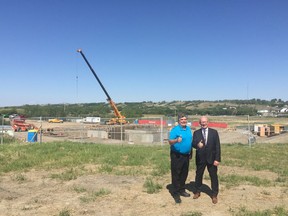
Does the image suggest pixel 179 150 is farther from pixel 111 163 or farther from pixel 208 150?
pixel 111 163

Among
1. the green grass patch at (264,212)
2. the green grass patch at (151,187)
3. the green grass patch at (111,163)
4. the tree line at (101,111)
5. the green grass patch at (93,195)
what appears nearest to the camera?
the green grass patch at (264,212)

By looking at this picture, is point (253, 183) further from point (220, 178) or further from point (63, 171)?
point (63, 171)

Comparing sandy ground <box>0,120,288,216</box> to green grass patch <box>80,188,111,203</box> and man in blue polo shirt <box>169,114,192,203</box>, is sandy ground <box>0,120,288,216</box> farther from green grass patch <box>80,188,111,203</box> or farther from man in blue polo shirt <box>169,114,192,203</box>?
man in blue polo shirt <box>169,114,192,203</box>

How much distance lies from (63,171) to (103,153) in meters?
3.18

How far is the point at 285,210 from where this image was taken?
17.3 feet

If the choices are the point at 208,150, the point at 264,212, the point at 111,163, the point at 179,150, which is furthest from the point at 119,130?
the point at 264,212

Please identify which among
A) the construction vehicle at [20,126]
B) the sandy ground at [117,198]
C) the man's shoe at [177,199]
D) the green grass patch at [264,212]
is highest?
the man's shoe at [177,199]

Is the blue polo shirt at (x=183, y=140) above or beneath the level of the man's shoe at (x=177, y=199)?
above

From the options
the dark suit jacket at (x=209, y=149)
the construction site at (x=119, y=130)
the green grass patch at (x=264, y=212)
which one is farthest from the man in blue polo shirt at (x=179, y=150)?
the construction site at (x=119, y=130)

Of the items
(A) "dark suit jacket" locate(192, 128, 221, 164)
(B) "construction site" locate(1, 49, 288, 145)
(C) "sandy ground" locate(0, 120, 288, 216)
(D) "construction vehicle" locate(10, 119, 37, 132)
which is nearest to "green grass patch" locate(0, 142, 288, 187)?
(C) "sandy ground" locate(0, 120, 288, 216)

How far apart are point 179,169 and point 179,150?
0.39m

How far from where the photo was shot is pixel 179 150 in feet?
19.4

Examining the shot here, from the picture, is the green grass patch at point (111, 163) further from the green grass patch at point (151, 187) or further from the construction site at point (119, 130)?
the construction site at point (119, 130)

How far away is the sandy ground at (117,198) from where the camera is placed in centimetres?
541
